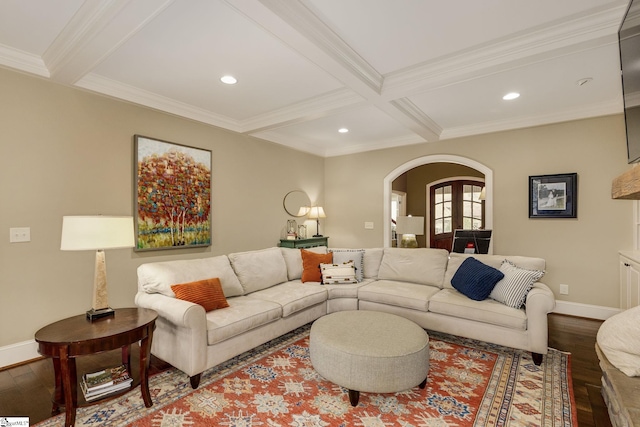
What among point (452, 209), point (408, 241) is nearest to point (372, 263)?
point (408, 241)

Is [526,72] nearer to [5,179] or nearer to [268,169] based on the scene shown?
[268,169]

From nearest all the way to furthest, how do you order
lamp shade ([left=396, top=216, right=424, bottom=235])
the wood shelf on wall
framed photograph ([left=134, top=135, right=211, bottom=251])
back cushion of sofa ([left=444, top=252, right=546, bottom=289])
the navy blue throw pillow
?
the wood shelf on wall < the navy blue throw pillow < back cushion of sofa ([left=444, top=252, right=546, bottom=289]) < framed photograph ([left=134, top=135, right=211, bottom=251]) < lamp shade ([left=396, top=216, right=424, bottom=235])

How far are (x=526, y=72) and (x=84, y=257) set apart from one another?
15.2ft

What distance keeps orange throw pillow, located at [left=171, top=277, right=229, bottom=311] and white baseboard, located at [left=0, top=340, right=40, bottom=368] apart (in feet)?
4.85

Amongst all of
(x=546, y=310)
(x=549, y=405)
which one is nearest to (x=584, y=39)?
(x=546, y=310)

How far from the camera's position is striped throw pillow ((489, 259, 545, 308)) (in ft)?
9.32

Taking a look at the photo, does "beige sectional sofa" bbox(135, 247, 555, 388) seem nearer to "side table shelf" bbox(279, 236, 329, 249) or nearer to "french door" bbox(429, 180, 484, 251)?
"side table shelf" bbox(279, 236, 329, 249)

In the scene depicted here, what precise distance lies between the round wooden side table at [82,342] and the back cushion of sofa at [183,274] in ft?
1.35

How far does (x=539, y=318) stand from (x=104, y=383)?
3309mm

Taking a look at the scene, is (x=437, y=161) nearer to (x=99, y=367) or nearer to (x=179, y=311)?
(x=179, y=311)

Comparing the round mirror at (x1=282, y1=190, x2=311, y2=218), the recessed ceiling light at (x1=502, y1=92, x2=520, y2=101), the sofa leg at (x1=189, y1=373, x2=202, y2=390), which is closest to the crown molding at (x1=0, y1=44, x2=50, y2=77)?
the sofa leg at (x1=189, y1=373, x2=202, y2=390)

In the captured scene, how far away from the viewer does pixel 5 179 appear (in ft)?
8.80

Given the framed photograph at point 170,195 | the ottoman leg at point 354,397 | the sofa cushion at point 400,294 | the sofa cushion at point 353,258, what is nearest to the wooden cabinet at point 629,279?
the sofa cushion at point 400,294

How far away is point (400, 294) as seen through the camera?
134 inches
